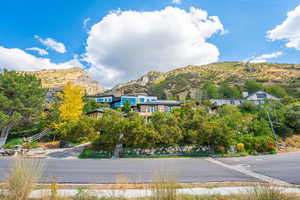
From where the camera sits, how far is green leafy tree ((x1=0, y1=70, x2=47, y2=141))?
20.1 metres

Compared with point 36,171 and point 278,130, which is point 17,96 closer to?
point 36,171

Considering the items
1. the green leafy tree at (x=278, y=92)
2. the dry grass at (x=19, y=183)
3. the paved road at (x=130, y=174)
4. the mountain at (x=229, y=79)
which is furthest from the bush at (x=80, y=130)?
the green leafy tree at (x=278, y=92)

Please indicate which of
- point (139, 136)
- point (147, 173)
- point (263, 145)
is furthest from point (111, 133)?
point (263, 145)

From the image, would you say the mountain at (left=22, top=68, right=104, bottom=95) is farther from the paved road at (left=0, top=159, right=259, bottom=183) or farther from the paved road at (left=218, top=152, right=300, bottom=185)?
the paved road at (left=218, top=152, right=300, bottom=185)

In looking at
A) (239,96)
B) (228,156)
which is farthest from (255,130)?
(239,96)

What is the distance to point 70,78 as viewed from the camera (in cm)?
11712

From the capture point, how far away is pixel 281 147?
19859 millimetres

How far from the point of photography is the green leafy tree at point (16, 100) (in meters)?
20.1

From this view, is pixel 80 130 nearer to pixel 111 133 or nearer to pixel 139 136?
pixel 111 133

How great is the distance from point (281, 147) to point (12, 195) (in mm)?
27731

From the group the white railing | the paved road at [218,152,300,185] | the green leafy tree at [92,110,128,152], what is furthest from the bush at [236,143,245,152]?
the white railing

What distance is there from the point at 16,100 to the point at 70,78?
355ft

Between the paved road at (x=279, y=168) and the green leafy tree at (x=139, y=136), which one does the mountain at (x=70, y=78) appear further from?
the paved road at (x=279, y=168)

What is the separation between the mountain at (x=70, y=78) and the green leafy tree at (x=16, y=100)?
9103cm
